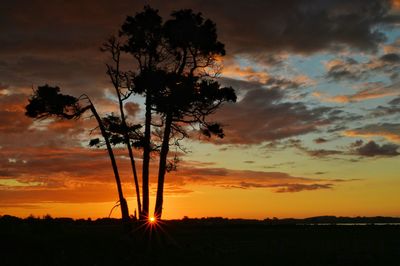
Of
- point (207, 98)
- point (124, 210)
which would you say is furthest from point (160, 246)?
point (207, 98)

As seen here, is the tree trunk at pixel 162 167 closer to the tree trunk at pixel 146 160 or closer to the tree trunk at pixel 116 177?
the tree trunk at pixel 146 160

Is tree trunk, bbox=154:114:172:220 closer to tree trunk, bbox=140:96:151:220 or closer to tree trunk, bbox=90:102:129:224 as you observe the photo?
tree trunk, bbox=140:96:151:220

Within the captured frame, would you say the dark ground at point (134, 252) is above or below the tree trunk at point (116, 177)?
below

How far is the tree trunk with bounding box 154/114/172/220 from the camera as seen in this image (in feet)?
117

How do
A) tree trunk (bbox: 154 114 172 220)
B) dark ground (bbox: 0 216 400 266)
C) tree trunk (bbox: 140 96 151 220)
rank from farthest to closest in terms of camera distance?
tree trunk (bbox: 140 96 151 220)
tree trunk (bbox: 154 114 172 220)
dark ground (bbox: 0 216 400 266)

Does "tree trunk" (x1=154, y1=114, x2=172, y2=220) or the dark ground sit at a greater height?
"tree trunk" (x1=154, y1=114, x2=172, y2=220)

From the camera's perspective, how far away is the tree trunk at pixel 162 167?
35.7 m

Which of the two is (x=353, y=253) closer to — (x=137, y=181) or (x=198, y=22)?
(x=137, y=181)

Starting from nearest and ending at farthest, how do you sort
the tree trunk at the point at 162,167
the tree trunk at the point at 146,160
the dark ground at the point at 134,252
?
the dark ground at the point at 134,252
the tree trunk at the point at 162,167
the tree trunk at the point at 146,160

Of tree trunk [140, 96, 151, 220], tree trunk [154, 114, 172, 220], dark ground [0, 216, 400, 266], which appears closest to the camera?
dark ground [0, 216, 400, 266]

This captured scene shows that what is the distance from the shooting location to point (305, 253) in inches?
1283

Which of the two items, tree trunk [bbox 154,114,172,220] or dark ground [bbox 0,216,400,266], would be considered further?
tree trunk [bbox 154,114,172,220]

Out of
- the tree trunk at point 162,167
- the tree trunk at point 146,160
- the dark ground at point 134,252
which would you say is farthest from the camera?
the tree trunk at point 146,160

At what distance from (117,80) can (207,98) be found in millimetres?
6397
